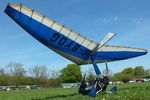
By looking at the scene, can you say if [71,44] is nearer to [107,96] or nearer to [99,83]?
[99,83]

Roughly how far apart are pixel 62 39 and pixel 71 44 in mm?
828

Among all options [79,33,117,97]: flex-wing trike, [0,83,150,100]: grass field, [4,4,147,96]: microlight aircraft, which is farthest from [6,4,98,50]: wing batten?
[0,83,150,100]: grass field

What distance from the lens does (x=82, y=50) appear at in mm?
16750

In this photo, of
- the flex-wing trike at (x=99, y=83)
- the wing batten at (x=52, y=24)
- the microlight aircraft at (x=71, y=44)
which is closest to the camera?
the wing batten at (x=52, y=24)

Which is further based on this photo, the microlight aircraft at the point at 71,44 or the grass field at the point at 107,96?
the microlight aircraft at the point at 71,44

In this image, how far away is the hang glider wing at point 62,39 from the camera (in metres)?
13.9

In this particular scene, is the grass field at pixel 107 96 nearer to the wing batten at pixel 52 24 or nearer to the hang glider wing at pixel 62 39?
the hang glider wing at pixel 62 39

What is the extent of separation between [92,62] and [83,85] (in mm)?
1942

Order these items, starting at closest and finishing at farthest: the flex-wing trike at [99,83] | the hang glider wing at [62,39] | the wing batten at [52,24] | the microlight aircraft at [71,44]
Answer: the wing batten at [52,24] → the hang glider wing at [62,39] → the microlight aircraft at [71,44] → the flex-wing trike at [99,83]

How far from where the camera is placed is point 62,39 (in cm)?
1557

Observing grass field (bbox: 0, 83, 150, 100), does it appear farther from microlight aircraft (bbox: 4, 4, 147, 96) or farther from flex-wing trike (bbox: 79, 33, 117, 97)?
microlight aircraft (bbox: 4, 4, 147, 96)

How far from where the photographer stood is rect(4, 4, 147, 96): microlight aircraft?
550 inches

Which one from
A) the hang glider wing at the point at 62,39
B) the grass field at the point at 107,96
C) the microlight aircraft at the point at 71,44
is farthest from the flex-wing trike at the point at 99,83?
the hang glider wing at the point at 62,39

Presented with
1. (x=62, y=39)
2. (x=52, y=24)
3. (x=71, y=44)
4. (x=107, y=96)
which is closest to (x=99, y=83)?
(x=71, y=44)
